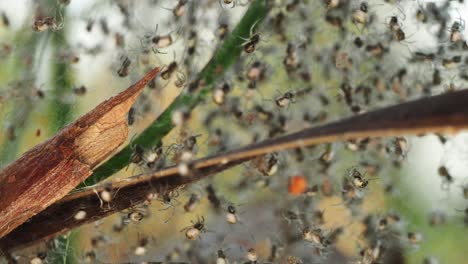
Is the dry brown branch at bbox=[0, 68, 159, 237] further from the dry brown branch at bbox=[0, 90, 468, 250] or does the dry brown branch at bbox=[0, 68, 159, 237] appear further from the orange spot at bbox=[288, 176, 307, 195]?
the orange spot at bbox=[288, 176, 307, 195]

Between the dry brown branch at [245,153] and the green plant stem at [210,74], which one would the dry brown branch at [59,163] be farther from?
the green plant stem at [210,74]

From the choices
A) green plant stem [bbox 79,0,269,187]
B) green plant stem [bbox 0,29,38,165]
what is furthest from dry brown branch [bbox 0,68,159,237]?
green plant stem [bbox 0,29,38,165]

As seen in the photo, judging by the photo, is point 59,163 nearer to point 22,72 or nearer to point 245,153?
point 245,153

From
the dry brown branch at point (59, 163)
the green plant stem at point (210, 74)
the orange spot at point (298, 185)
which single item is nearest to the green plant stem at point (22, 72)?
the green plant stem at point (210, 74)

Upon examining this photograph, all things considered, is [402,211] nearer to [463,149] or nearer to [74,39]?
[463,149]

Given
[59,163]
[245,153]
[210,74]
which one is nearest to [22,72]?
[210,74]
